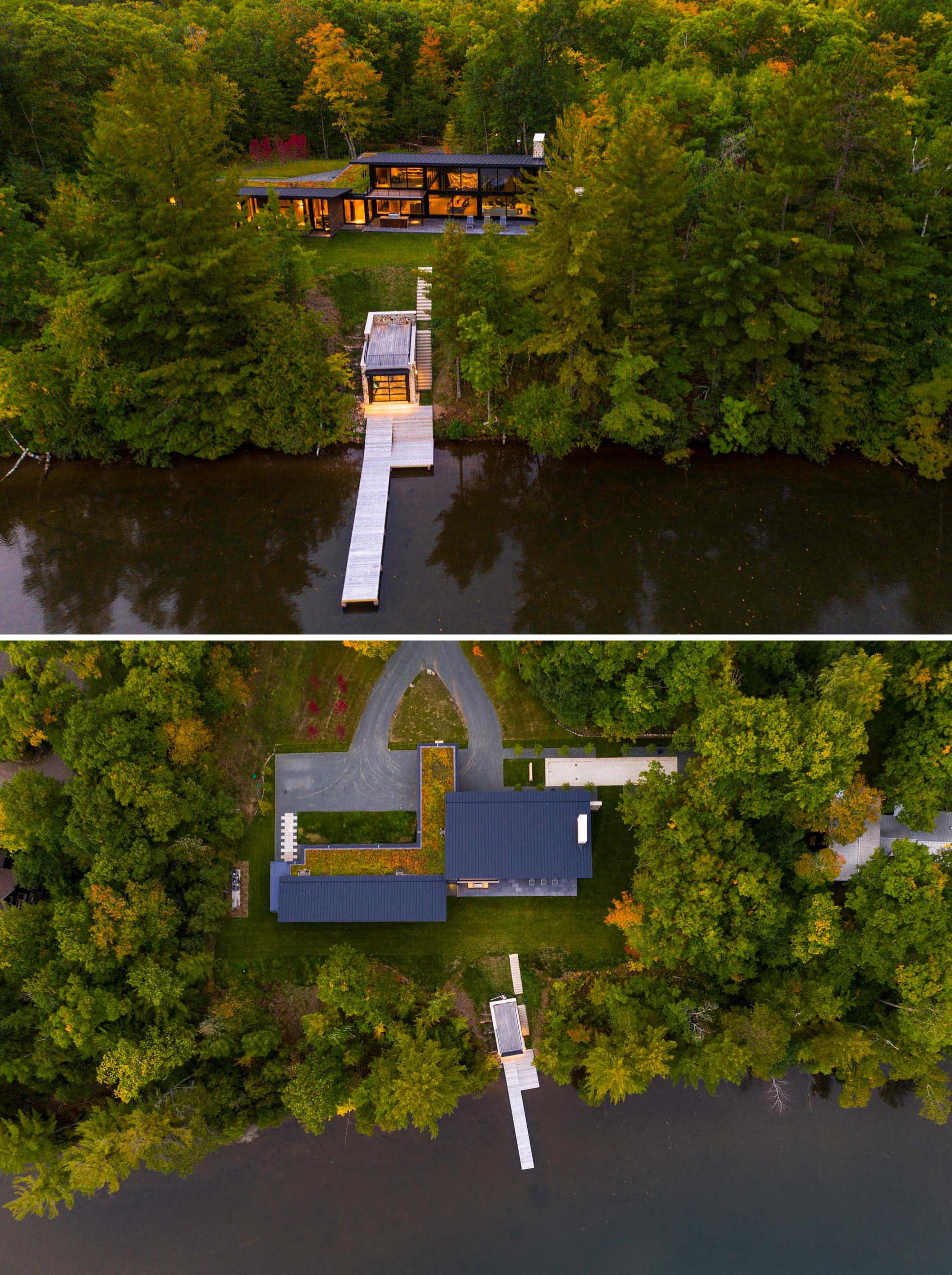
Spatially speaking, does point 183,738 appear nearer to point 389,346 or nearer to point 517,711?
point 517,711

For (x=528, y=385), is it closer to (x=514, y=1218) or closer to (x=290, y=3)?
(x=514, y=1218)

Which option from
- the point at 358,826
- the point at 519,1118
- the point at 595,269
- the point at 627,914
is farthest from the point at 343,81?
the point at 519,1118

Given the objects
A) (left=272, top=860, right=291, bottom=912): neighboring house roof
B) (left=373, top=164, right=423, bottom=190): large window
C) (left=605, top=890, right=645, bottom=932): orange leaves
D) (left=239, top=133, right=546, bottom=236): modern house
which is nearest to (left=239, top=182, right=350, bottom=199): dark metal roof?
(left=239, top=133, right=546, bottom=236): modern house

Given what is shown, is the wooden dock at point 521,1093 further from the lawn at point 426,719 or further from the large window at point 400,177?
the large window at point 400,177

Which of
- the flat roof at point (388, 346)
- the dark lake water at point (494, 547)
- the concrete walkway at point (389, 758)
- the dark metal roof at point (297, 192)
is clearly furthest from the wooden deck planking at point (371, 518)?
the dark metal roof at point (297, 192)

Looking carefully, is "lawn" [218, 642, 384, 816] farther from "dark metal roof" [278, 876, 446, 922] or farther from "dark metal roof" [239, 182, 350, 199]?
"dark metal roof" [239, 182, 350, 199]
